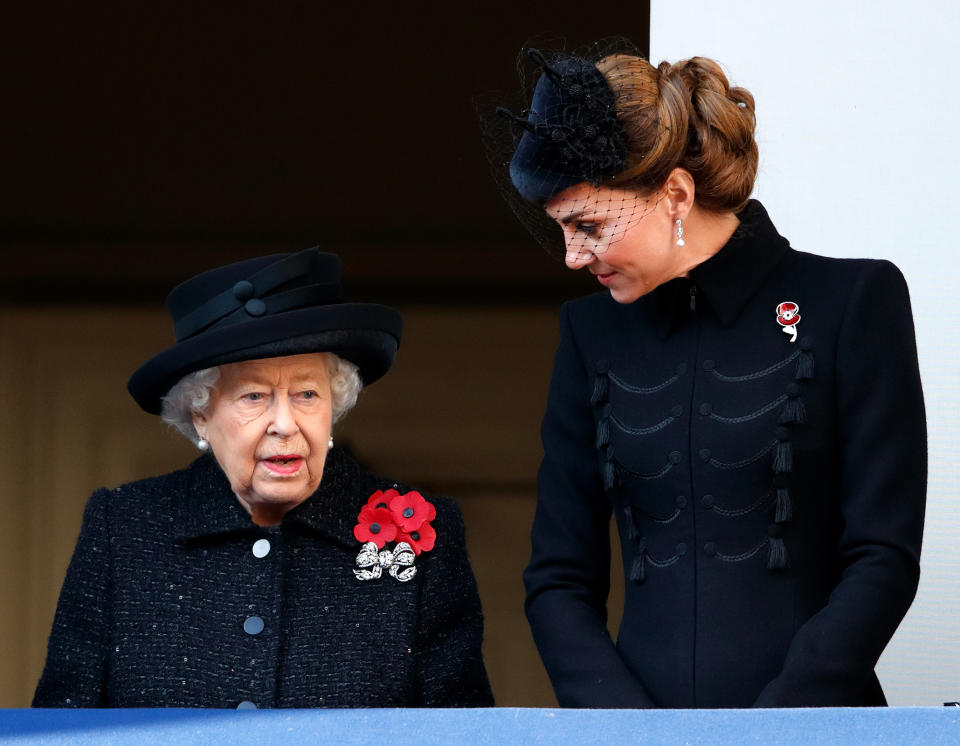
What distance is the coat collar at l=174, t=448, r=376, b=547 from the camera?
9.00ft

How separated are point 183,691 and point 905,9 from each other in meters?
1.69

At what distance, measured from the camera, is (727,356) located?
7.77 ft

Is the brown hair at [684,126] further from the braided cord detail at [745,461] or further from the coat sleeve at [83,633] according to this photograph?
the coat sleeve at [83,633]

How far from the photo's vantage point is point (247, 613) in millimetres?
2676

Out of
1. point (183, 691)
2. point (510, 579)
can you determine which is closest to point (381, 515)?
point (183, 691)

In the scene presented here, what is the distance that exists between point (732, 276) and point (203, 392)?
2.79 feet

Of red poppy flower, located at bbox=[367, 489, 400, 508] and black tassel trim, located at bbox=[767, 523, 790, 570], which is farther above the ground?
red poppy flower, located at bbox=[367, 489, 400, 508]

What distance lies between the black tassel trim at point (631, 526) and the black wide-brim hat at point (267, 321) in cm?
55

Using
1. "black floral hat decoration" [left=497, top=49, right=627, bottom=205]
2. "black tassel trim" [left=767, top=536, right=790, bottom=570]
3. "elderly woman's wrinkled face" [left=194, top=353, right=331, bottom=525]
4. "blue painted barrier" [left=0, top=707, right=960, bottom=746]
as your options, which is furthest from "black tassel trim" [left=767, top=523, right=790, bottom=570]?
"elderly woman's wrinkled face" [left=194, top=353, right=331, bottom=525]

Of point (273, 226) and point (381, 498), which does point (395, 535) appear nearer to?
point (381, 498)

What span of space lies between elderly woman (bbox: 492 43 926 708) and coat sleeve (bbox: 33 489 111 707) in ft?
2.31

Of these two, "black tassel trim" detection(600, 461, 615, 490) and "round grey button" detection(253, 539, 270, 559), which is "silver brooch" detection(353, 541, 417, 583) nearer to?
"round grey button" detection(253, 539, 270, 559)

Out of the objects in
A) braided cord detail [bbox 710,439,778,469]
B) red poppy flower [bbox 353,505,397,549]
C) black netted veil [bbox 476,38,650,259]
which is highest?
black netted veil [bbox 476,38,650,259]

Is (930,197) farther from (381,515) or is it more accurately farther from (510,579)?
(510,579)
